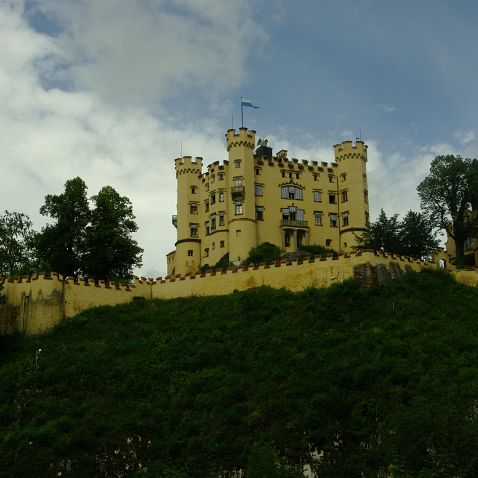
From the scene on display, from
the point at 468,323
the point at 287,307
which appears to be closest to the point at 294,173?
the point at 287,307

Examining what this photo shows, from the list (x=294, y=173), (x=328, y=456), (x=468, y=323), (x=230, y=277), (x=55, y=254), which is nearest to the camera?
(x=328, y=456)

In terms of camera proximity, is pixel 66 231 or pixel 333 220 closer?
pixel 66 231

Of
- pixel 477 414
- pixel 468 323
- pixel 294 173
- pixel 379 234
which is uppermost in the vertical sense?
pixel 294 173

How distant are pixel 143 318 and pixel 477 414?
26.0m

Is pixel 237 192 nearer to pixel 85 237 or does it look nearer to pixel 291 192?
pixel 291 192

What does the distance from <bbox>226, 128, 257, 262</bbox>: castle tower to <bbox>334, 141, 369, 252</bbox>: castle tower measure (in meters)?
10.3

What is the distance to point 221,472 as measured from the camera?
35.0 meters

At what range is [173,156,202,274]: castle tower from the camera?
289ft

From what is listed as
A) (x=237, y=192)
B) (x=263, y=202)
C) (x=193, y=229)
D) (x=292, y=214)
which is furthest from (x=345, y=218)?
(x=193, y=229)

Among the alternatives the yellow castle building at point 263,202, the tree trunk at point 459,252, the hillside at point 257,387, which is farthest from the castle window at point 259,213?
the hillside at point 257,387

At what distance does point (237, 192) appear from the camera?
85.3 m

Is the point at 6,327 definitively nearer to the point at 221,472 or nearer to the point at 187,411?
the point at 187,411

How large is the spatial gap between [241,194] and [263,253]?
7.55 m

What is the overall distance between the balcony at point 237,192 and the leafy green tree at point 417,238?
19.8 metres
